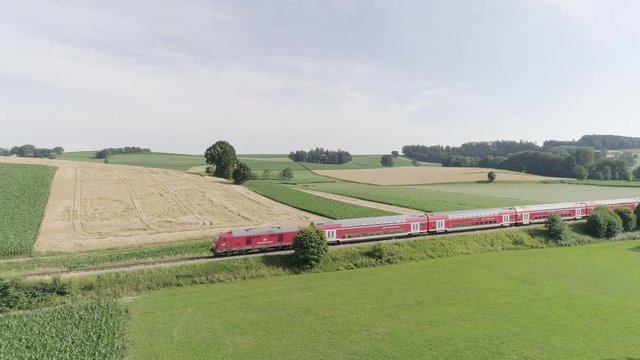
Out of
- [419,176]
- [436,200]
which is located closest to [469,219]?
[436,200]

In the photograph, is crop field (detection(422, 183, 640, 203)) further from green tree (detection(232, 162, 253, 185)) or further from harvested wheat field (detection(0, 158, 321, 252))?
harvested wheat field (detection(0, 158, 321, 252))

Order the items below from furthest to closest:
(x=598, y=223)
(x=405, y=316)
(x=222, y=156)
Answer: (x=222, y=156)
(x=598, y=223)
(x=405, y=316)

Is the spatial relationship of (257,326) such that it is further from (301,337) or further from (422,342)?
(422,342)

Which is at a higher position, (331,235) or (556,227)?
(331,235)

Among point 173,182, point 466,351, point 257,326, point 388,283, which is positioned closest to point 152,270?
point 257,326

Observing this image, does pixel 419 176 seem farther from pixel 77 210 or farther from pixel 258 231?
pixel 77 210

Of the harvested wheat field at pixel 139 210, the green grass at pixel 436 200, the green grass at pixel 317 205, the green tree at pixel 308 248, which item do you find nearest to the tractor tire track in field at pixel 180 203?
the harvested wheat field at pixel 139 210
